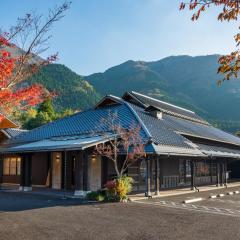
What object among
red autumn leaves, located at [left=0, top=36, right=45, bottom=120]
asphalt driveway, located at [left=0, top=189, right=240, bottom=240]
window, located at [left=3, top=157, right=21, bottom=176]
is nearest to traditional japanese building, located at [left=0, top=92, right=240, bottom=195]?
window, located at [left=3, top=157, right=21, bottom=176]

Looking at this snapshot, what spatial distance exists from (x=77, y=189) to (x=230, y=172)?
25.5m

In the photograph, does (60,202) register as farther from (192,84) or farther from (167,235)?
(192,84)

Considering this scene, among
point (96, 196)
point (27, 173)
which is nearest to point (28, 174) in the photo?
point (27, 173)

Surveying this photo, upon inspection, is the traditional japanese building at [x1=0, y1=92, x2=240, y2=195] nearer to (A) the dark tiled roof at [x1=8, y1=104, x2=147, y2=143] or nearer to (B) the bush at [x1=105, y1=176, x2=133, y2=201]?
(A) the dark tiled roof at [x1=8, y1=104, x2=147, y2=143]

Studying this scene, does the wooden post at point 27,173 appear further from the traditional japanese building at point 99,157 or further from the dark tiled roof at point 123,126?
the dark tiled roof at point 123,126

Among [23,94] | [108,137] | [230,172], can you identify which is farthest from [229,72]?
[230,172]

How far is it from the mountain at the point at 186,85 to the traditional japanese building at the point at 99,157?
59710 mm

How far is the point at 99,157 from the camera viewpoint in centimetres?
2116

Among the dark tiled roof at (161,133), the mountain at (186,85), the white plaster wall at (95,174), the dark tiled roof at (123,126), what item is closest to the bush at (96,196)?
the white plaster wall at (95,174)

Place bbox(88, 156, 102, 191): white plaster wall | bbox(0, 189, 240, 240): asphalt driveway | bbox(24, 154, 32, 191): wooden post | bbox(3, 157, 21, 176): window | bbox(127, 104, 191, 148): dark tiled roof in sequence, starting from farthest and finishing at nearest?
bbox(3, 157, 21, 176): window
bbox(24, 154, 32, 191): wooden post
bbox(88, 156, 102, 191): white plaster wall
bbox(127, 104, 191, 148): dark tiled roof
bbox(0, 189, 240, 240): asphalt driveway

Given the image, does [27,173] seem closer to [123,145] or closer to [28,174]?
[28,174]

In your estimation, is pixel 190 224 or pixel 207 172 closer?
pixel 190 224

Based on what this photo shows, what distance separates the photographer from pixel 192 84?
140000 mm

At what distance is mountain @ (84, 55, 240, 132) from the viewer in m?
104
